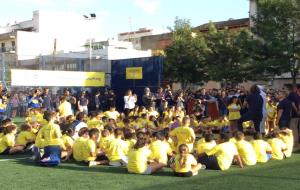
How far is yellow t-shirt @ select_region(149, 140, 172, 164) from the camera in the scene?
1022 centimetres

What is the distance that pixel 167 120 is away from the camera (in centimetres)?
1603

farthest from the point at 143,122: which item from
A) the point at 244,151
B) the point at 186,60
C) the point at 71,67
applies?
the point at 186,60

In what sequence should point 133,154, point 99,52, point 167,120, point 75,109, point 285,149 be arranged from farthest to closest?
point 99,52 < point 75,109 < point 167,120 < point 285,149 < point 133,154

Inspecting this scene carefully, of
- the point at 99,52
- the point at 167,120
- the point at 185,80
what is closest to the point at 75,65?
the point at 167,120

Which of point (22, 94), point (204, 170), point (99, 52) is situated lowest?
point (204, 170)

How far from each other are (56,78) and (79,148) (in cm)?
→ 1100

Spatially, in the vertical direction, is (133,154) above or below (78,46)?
below

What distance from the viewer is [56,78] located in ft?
71.0

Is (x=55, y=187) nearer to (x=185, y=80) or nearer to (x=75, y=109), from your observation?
(x=75, y=109)

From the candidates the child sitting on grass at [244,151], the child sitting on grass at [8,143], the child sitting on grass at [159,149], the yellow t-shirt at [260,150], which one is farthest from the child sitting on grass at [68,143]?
the yellow t-shirt at [260,150]

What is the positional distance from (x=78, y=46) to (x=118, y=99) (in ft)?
163

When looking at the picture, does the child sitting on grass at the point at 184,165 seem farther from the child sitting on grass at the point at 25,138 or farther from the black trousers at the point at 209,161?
the child sitting on grass at the point at 25,138

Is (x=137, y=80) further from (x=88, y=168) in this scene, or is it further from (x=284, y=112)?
(x=88, y=168)

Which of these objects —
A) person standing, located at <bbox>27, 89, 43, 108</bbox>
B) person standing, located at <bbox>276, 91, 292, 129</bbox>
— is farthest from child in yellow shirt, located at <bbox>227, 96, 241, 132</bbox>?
person standing, located at <bbox>27, 89, 43, 108</bbox>
